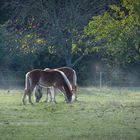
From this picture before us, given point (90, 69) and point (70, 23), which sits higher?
point (70, 23)

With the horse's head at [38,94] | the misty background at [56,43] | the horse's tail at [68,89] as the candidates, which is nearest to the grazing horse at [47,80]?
the horse's tail at [68,89]

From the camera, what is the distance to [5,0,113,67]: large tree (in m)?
56.1

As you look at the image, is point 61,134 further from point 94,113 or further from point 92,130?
point 94,113

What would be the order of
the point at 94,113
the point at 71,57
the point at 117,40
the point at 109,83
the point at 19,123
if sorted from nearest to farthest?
1. the point at 19,123
2. the point at 94,113
3. the point at 117,40
4. the point at 109,83
5. the point at 71,57

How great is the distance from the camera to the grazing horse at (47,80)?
31.4m

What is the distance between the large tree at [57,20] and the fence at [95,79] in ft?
8.93

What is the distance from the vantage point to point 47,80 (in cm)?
3195

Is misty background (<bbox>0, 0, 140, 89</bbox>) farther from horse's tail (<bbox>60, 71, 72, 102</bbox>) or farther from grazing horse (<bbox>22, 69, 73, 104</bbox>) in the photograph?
horse's tail (<bbox>60, 71, 72, 102</bbox>)

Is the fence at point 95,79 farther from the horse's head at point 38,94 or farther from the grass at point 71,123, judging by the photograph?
the grass at point 71,123

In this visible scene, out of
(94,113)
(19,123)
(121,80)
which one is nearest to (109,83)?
(121,80)

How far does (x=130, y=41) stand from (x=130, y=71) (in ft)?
73.4

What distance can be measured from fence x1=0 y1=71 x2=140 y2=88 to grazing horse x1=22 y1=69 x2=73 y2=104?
1895 cm

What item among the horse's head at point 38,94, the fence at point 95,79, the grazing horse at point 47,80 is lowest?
the fence at point 95,79

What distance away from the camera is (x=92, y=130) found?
18.4 m
